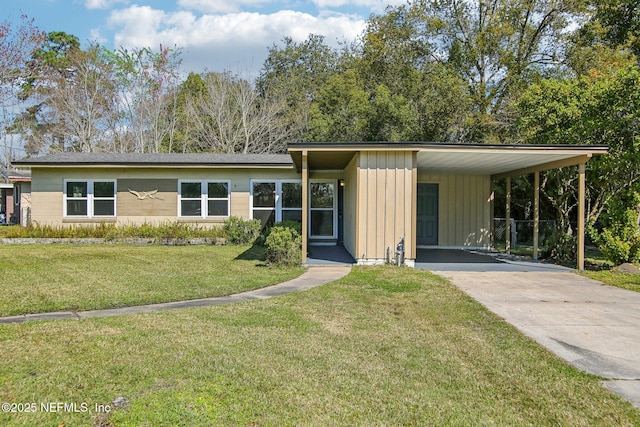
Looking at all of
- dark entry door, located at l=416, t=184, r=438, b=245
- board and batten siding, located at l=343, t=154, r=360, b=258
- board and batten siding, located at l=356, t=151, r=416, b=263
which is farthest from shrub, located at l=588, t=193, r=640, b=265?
board and batten siding, located at l=343, t=154, r=360, b=258

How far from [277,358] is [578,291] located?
224 inches

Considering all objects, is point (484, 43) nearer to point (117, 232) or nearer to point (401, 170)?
point (401, 170)

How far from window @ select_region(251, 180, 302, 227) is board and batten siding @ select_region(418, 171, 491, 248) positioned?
4.47 m

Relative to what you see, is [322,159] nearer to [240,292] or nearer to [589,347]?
[240,292]

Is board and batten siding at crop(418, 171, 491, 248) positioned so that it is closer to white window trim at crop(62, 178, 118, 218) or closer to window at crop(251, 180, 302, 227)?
window at crop(251, 180, 302, 227)

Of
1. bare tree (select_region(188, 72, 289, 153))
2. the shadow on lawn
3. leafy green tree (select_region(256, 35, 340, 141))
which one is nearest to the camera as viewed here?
the shadow on lawn

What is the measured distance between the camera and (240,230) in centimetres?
1376

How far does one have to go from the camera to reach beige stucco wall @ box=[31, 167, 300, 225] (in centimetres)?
1453

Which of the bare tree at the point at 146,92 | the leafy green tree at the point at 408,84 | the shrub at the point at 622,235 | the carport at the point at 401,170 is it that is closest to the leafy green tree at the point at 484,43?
the leafy green tree at the point at 408,84

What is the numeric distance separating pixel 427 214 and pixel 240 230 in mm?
6049

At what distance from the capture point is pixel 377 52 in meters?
22.5

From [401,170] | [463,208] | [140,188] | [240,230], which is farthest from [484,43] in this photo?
[140,188]

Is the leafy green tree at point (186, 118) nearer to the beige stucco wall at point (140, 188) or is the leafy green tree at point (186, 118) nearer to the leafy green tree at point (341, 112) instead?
the leafy green tree at point (341, 112)

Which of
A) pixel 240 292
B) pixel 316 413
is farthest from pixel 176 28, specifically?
pixel 316 413
